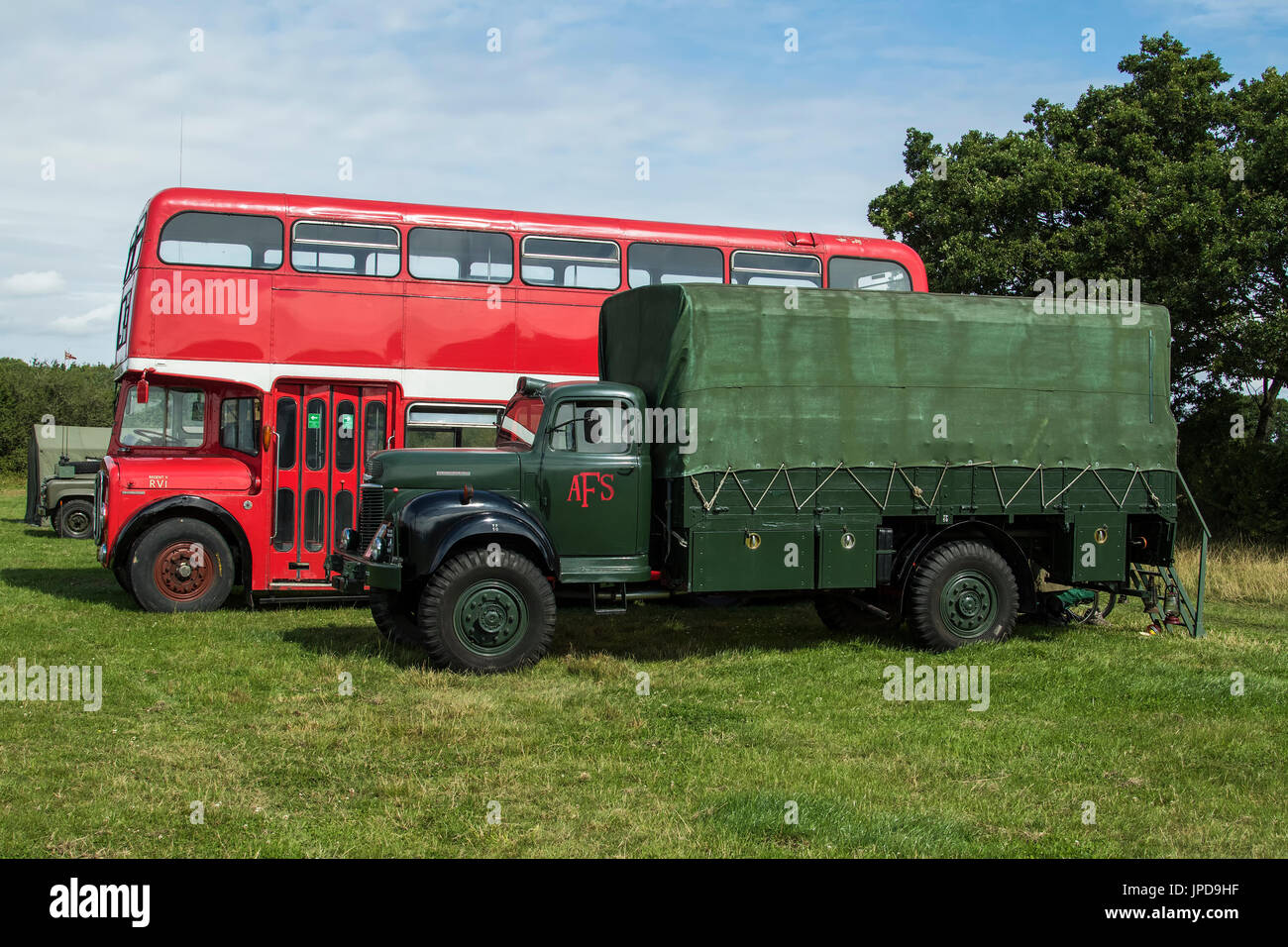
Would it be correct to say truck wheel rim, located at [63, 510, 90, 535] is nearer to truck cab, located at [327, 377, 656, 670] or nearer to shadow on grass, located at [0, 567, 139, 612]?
shadow on grass, located at [0, 567, 139, 612]

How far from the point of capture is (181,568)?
502 inches

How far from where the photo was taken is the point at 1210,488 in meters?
21.7

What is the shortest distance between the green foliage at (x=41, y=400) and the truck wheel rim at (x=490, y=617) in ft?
167

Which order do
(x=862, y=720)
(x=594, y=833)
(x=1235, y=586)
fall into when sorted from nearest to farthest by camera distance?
(x=594, y=833)
(x=862, y=720)
(x=1235, y=586)

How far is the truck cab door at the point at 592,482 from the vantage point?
32.5 feet

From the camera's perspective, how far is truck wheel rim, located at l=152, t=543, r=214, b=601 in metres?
12.7

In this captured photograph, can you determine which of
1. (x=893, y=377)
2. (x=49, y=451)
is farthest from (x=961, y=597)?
(x=49, y=451)

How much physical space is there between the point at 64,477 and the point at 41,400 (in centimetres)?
3986

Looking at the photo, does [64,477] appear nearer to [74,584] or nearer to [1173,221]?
[74,584]

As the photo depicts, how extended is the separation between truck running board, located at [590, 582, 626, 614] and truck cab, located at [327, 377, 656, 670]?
0.17ft

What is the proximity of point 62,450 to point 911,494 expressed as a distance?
2483 centimetres

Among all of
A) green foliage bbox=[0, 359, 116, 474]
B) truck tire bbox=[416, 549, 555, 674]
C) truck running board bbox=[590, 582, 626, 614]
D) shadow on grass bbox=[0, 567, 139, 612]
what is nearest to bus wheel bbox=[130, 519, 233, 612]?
shadow on grass bbox=[0, 567, 139, 612]
